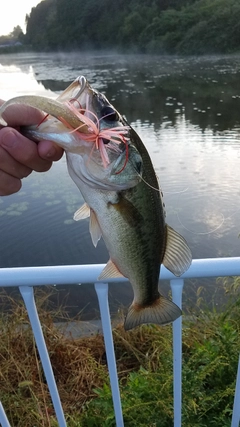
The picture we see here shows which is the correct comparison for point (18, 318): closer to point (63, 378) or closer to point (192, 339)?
point (63, 378)

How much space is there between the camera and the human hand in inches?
38.3

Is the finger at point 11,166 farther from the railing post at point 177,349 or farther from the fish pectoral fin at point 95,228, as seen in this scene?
the railing post at point 177,349

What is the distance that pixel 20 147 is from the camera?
1.02 m

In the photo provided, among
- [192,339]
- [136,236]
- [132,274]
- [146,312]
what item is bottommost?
[192,339]

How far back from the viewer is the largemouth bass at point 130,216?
971 millimetres

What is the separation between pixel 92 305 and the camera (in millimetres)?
4270

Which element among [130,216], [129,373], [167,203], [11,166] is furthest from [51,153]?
[167,203]

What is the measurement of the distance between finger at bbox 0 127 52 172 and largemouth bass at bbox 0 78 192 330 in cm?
3

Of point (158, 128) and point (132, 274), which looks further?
point (158, 128)

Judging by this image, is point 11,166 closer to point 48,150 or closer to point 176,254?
point 48,150

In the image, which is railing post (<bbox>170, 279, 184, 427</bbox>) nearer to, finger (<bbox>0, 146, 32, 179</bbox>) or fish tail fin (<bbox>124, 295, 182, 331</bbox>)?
fish tail fin (<bbox>124, 295, 182, 331</bbox>)

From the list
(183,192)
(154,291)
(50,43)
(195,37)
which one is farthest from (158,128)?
(50,43)

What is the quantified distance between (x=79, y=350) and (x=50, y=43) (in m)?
62.3

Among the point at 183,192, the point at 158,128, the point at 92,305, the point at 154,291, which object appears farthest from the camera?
the point at 158,128
